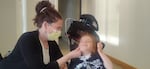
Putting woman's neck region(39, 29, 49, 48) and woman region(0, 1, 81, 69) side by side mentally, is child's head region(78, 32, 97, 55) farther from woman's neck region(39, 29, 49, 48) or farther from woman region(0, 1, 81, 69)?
woman's neck region(39, 29, 49, 48)

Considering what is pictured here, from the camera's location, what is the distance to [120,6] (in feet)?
12.3

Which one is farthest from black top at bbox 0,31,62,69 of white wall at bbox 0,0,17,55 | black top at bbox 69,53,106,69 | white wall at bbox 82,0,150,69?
white wall at bbox 0,0,17,55

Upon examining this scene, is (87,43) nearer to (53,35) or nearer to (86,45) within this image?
(86,45)

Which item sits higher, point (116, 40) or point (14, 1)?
point (14, 1)

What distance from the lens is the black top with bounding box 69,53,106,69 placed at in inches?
58.2

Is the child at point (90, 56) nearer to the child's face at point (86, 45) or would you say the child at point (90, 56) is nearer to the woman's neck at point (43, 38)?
the child's face at point (86, 45)

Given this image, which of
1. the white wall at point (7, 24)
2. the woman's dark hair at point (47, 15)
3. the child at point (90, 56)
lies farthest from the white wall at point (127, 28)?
the woman's dark hair at point (47, 15)

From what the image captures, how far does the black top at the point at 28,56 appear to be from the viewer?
4.59 feet

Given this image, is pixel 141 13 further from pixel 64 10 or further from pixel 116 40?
pixel 64 10

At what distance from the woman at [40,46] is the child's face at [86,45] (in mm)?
37

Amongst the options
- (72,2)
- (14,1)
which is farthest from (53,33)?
(72,2)

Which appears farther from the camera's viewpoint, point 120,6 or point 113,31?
point 113,31

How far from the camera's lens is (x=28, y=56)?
54.9 inches

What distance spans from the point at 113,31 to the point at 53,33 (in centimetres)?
267
